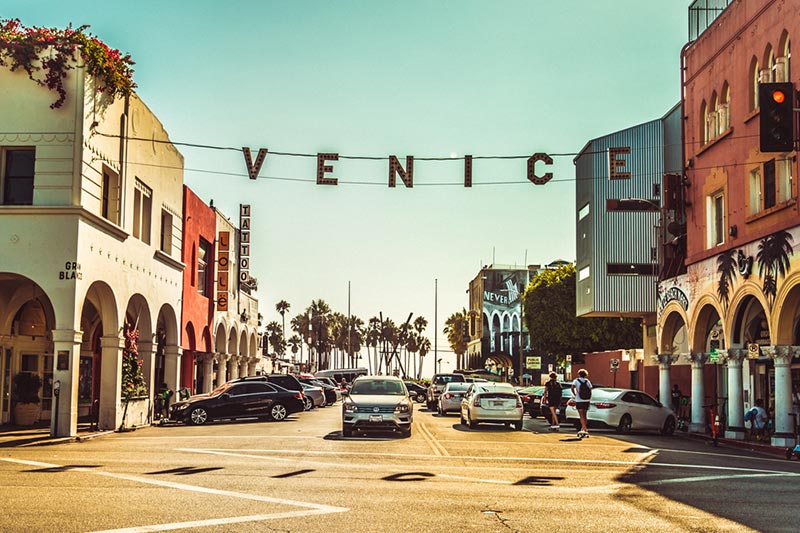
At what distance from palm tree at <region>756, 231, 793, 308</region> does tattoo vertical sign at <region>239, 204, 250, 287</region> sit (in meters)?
29.6

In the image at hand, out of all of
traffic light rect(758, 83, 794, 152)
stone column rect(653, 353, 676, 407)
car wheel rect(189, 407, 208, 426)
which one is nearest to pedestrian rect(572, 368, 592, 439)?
stone column rect(653, 353, 676, 407)

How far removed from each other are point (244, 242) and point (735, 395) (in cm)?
2872

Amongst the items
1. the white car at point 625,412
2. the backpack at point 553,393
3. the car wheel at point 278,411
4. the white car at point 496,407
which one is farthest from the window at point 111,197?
the white car at point 625,412

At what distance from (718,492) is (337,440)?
1136 centimetres

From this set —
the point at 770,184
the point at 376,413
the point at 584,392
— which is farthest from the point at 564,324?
the point at 376,413

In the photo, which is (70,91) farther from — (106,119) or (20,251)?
(20,251)

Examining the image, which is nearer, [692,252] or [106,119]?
[106,119]

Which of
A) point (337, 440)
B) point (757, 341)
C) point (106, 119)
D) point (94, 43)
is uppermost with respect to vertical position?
point (94, 43)

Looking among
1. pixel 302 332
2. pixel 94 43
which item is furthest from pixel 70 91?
pixel 302 332

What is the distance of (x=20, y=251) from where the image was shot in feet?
80.3

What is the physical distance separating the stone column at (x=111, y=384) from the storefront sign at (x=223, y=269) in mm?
17339

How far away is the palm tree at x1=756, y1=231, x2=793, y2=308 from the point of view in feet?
81.2

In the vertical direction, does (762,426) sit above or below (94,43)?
below

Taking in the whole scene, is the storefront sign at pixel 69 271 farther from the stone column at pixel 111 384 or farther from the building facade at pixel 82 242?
the stone column at pixel 111 384
